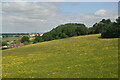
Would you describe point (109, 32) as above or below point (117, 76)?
above

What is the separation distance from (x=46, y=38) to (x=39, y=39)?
5.57 meters

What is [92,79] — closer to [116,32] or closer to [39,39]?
[116,32]

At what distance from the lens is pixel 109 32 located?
216 feet

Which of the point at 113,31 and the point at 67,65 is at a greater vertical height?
the point at 113,31

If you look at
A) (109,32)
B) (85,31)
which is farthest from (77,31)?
(109,32)

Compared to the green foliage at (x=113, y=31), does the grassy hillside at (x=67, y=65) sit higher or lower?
lower

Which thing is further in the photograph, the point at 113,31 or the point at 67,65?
the point at 113,31

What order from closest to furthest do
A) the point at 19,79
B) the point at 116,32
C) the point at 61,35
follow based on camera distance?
the point at 19,79 < the point at 116,32 < the point at 61,35

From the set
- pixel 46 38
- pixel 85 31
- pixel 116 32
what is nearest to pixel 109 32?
pixel 116 32

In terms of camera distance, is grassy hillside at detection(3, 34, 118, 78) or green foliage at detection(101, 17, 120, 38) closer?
grassy hillside at detection(3, 34, 118, 78)

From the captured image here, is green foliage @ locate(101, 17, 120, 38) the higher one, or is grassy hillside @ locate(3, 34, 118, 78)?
green foliage @ locate(101, 17, 120, 38)

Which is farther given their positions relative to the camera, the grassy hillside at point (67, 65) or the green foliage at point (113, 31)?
the green foliage at point (113, 31)

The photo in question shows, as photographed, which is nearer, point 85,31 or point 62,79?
point 62,79

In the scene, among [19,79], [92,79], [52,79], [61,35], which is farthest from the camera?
[61,35]
